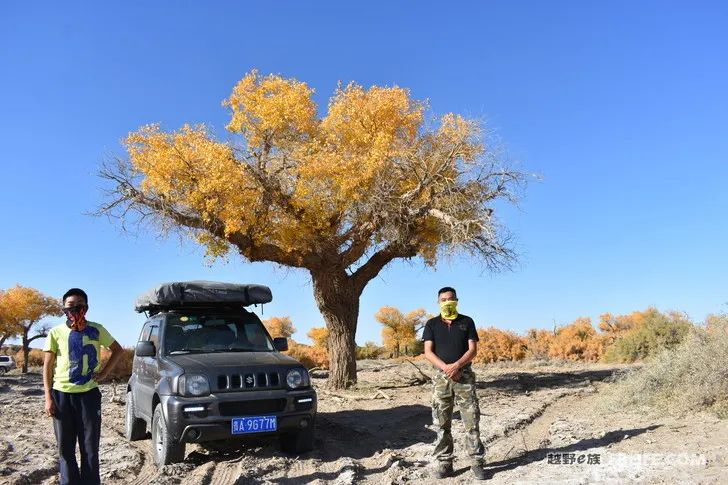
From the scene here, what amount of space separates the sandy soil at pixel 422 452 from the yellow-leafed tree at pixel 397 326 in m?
43.1

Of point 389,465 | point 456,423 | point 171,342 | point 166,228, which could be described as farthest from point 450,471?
point 166,228

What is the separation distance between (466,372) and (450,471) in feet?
3.94

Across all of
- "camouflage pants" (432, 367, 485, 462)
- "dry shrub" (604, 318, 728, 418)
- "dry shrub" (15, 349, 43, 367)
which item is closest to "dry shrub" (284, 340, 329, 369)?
"dry shrub" (604, 318, 728, 418)

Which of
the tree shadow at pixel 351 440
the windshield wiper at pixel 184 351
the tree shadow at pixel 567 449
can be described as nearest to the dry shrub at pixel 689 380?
the tree shadow at pixel 567 449

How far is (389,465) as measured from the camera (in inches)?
308

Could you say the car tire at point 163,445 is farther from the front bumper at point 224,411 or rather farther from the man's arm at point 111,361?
the man's arm at point 111,361

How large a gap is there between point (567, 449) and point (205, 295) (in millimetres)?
5882

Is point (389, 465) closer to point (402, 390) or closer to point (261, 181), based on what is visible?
point (402, 390)

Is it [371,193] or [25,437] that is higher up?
[371,193]

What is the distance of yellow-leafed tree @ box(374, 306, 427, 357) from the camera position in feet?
185

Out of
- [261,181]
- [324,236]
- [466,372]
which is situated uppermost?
[261,181]

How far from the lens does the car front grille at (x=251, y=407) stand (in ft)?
25.0

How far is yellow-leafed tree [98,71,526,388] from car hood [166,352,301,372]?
8.61m

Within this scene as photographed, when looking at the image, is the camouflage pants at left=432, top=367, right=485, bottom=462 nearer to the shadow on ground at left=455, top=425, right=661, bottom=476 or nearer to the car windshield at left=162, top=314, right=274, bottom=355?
the shadow on ground at left=455, top=425, right=661, bottom=476
